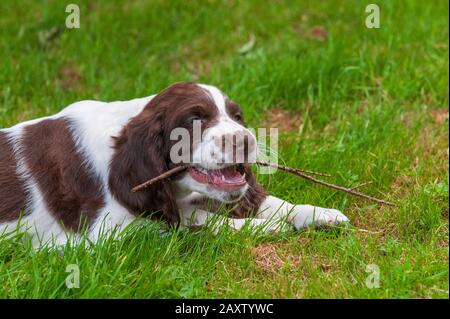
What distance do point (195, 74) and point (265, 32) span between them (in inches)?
33.6

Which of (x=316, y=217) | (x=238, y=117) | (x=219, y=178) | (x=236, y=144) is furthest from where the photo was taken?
(x=316, y=217)

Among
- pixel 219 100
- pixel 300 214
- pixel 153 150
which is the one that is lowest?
pixel 300 214

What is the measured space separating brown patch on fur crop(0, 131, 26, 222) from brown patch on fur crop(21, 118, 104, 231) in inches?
3.7

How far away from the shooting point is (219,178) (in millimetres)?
Answer: 4180

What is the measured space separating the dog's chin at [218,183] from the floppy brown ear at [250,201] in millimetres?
320

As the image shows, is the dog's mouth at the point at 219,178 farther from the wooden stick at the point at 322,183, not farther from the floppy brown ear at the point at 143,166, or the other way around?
the wooden stick at the point at 322,183

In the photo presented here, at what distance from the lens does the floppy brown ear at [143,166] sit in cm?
423

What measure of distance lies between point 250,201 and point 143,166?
71cm

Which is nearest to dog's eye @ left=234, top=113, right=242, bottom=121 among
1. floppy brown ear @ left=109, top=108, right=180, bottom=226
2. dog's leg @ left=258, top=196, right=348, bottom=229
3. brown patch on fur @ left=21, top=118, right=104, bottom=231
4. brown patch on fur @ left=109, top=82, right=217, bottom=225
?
brown patch on fur @ left=109, top=82, right=217, bottom=225

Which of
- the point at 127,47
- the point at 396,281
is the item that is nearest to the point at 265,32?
the point at 127,47

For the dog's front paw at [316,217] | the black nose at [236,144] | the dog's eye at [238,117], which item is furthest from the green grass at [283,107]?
the dog's eye at [238,117]

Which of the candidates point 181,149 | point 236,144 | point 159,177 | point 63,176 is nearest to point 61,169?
point 63,176

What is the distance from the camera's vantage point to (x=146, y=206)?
14.0 ft

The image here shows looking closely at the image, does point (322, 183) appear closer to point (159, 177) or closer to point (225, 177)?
point (225, 177)
